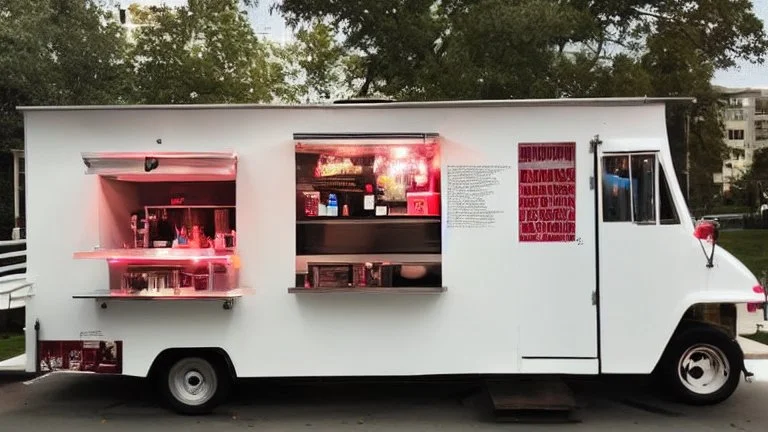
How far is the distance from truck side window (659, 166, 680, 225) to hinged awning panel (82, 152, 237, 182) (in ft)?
12.6

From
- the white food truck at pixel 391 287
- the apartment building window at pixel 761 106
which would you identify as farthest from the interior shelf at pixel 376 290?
the apartment building window at pixel 761 106

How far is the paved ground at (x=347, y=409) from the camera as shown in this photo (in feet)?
19.5

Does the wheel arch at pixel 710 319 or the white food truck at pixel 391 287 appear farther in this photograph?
the wheel arch at pixel 710 319

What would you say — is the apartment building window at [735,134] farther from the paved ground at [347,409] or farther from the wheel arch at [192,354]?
the wheel arch at [192,354]

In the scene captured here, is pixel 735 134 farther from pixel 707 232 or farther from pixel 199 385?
pixel 199 385

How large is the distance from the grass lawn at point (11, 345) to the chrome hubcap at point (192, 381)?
11.9 feet

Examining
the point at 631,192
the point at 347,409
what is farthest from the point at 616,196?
the point at 347,409

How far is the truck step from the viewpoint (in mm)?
5902

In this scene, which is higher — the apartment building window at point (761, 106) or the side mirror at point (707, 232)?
the apartment building window at point (761, 106)

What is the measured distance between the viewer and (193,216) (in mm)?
6988

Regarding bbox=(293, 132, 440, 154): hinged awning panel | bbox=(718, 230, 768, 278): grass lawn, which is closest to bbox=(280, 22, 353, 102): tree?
bbox=(718, 230, 768, 278): grass lawn

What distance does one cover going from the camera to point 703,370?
6320 millimetres

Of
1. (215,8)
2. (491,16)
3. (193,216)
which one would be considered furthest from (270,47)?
(193,216)

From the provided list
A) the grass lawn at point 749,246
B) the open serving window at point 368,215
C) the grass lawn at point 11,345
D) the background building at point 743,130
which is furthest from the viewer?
the background building at point 743,130
